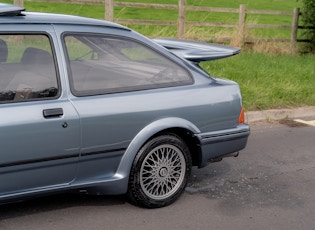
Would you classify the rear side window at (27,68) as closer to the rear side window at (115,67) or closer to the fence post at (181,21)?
the rear side window at (115,67)

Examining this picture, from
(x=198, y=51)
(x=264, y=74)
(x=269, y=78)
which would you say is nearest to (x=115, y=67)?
(x=198, y=51)

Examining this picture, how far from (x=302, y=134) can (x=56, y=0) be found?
653 centimetres

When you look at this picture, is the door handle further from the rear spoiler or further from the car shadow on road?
the rear spoiler

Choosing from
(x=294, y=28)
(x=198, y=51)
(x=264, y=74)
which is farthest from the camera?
(x=294, y=28)

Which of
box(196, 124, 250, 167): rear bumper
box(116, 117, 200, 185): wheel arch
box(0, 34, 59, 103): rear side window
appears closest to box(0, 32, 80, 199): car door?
box(0, 34, 59, 103): rear side window

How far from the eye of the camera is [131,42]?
448 centimetres

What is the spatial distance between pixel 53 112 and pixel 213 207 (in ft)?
5.64

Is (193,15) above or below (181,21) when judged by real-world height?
below

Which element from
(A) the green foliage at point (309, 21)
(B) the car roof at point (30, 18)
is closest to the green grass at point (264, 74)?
(A) the green foliage at point (309, 21)

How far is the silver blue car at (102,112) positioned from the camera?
387 cm

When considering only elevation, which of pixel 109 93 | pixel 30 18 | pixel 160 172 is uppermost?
pixel 30 18

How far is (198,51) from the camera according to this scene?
16.7 feet

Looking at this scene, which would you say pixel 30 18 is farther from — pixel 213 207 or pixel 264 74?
pixel 264 74

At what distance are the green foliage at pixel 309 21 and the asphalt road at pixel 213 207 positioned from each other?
36.0 ft
